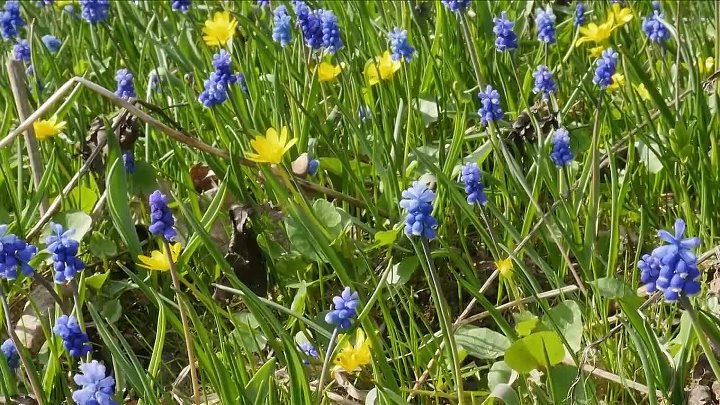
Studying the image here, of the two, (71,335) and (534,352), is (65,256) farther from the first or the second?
(534,352)

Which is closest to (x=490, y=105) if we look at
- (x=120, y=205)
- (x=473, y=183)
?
Result: (x=473, y=183)

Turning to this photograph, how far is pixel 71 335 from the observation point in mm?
1668

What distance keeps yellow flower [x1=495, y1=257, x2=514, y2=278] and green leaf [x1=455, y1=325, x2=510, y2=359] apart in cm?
13

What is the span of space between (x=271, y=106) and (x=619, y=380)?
50.5 inches

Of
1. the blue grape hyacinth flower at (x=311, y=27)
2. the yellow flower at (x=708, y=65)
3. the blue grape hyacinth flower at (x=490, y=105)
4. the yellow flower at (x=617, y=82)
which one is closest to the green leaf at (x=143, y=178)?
the blue grape hyacinth flower at (x=311, y=27)

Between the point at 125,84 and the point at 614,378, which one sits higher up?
the point at 125,84

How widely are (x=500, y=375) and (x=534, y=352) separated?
0.39 ft

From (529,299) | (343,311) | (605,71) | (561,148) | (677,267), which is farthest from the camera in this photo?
(605,71)

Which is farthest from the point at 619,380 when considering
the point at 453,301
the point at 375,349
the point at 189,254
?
the point at 189,254

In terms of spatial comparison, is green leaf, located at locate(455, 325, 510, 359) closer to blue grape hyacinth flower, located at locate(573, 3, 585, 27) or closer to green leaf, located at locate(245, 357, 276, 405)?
green leaf, located at locate(245, 357, 276, 405)

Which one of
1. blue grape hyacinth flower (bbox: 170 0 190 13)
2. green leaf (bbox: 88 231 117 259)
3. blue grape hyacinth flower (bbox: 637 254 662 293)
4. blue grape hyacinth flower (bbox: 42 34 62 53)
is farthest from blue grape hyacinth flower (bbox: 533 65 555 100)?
blue grape hyacinth flower (bbox: 42 34 62 53)

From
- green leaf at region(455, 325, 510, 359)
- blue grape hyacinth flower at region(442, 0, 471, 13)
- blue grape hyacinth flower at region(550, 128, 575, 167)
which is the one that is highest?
blue grape hyacinth flower at region(442, 0, 471, 13)

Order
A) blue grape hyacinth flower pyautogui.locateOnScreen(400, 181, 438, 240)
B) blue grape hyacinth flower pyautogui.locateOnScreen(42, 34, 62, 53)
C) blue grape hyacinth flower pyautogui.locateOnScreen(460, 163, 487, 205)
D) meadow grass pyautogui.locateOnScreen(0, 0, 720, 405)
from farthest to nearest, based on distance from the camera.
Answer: blue grape hyacinth flower pyautogui.locateOnScreen(42, 34, 62, 53) < blue grape hyacinth flower pyautogui.locateOnScreen(460, 163, 487, 205) < meadow grass pyautogui.locateOnScreen(0, 0, 720, 405) < blue grape hyacinth flower pyautogui.locateOnScreen(400, 181, 438, 240)

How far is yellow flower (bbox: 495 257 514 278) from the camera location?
1.82 meters
